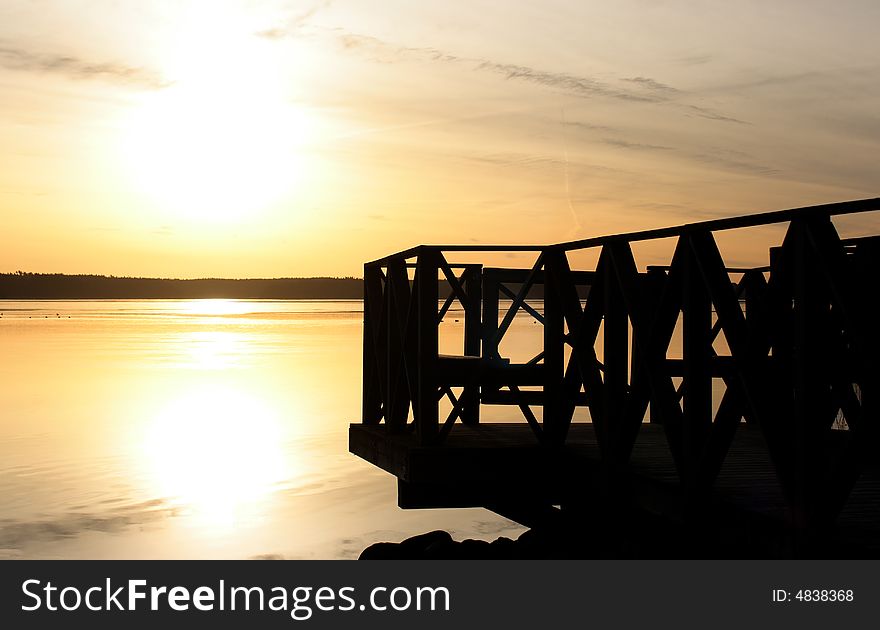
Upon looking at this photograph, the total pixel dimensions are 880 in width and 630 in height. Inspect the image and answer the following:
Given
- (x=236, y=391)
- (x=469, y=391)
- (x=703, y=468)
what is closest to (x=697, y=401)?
(x=703, y=468)

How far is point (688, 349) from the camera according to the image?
26.0 feet

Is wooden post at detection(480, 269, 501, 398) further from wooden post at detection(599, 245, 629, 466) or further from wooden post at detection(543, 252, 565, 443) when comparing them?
wooden post at detection(599, 245, 629, 466)

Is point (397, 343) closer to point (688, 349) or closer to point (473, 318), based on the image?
point (473, 318)

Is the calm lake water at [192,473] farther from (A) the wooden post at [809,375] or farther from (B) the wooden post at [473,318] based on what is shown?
(A) the wooden post at [809,375]

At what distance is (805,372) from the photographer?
6605 millimetres

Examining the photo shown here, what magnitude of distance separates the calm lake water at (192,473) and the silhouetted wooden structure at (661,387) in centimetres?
519

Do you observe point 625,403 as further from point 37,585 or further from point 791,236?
point 37,585

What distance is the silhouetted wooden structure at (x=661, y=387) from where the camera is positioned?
21.6ft

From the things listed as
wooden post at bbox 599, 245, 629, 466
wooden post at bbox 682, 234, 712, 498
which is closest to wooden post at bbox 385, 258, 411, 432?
wooden post at bbox 599, 245, 629, 466

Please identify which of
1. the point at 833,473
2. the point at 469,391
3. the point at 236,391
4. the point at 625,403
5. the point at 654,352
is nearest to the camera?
the point at 833,473

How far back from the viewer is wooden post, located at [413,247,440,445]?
34.9ft

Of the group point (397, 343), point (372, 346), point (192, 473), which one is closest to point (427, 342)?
point (397, 343)

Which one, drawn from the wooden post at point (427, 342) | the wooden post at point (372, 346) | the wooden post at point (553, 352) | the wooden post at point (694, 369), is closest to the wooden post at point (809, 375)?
the wooden post at point (694, 369)

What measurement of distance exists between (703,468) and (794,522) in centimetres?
109
